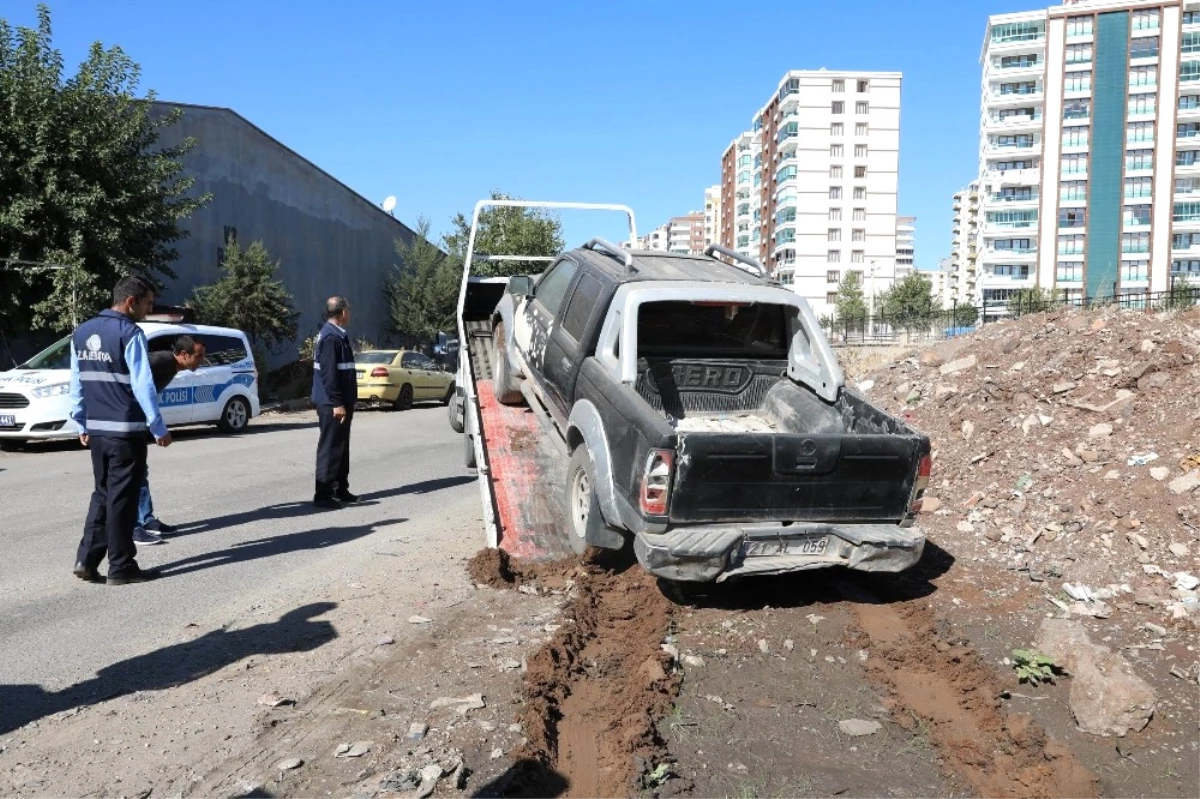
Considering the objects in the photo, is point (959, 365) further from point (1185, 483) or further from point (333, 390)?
point (333, 390)

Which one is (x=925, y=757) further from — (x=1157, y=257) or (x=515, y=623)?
(x=1157, y=257)

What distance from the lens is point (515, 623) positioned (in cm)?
542

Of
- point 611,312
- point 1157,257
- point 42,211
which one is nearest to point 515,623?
point 611,312

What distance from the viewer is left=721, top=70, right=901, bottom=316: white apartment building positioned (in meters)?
102

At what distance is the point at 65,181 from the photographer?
1719 cm

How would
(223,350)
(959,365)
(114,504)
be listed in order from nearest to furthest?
(114,504)
(959,365)
(223,350)

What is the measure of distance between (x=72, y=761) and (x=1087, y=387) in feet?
28.8

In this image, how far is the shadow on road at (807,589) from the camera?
5.93 metres

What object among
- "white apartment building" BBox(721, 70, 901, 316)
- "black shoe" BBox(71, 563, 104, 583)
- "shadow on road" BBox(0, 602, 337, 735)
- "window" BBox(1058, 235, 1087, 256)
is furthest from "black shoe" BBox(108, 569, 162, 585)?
"white apartment building" BBox(721, 70, 901, 316)

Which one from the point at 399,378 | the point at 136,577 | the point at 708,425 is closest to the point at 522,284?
the point at 708,425

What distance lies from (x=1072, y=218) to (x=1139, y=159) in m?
7.21

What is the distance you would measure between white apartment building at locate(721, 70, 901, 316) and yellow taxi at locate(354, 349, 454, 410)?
275 feet

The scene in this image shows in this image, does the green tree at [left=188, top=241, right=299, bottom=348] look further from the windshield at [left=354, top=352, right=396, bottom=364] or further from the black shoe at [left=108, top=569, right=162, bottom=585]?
the black shoe at [left=108, top=569, right=162, bottom=585]

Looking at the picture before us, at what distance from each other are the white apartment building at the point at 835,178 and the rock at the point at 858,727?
10128 cm
